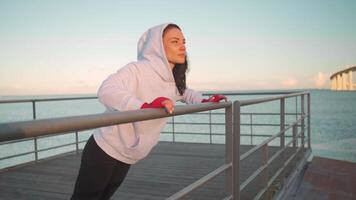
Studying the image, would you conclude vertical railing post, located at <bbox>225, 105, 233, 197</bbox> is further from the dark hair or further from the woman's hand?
the woman's hand

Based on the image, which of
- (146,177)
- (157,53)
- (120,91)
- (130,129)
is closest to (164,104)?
(120,91)

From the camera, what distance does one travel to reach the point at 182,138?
30484 millimetres

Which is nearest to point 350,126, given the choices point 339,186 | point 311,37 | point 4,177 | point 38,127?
point 311,37

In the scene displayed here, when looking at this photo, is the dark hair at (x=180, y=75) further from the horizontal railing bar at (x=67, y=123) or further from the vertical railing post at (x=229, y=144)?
the horizontal railing bar at (x=67, y=123)

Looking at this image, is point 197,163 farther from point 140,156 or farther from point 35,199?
point 140,156

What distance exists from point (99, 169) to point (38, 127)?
0.98m

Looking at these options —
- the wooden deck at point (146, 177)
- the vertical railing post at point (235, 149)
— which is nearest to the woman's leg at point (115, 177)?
the vertical railing post at point (235, 149)

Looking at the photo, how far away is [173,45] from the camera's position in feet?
6.25

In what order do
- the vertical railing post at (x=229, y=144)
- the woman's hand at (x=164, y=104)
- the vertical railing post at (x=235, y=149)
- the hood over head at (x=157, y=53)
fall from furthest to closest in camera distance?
1. the vertical railing post at (x=235, y=149)
2. the vertical railing post at (x=229, y=144)
3. the hood over head at (x=157, y=53)
4. the woman's hand at (x=164, y=104)

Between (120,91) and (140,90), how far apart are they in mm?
284

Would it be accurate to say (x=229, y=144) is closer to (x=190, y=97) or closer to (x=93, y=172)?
(x=190, y=97)

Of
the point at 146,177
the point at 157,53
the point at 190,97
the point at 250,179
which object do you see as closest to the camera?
the point at 157,53

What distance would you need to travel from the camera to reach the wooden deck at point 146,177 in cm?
354

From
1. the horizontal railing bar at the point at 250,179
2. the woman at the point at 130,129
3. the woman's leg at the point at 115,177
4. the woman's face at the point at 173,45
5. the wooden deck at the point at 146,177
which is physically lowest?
the wooden deck at the point at 146,177
